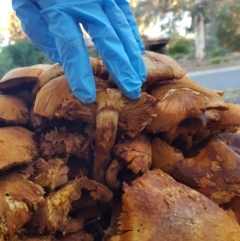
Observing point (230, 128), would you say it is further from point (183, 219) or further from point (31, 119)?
point (31, 119)

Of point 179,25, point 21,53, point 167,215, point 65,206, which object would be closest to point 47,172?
point 65,206

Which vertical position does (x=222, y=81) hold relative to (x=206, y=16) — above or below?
above

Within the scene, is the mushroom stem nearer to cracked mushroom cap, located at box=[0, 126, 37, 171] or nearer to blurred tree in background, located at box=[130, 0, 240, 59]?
cracked mushroom cap, located at box=[0, 126, 37, 171]

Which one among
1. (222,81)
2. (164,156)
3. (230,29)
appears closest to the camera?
(164,156)

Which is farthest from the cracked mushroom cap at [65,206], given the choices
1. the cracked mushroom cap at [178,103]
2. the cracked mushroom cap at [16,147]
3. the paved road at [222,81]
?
the paved road at [222,81]

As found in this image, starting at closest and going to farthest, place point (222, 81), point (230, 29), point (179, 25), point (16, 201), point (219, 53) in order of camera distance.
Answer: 1. point (16, 201)
2. point (222, 81)
3. point (219, 53)
4. point (230, 29)
5. point (179, 25)

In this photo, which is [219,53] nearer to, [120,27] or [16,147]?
[120,27]
